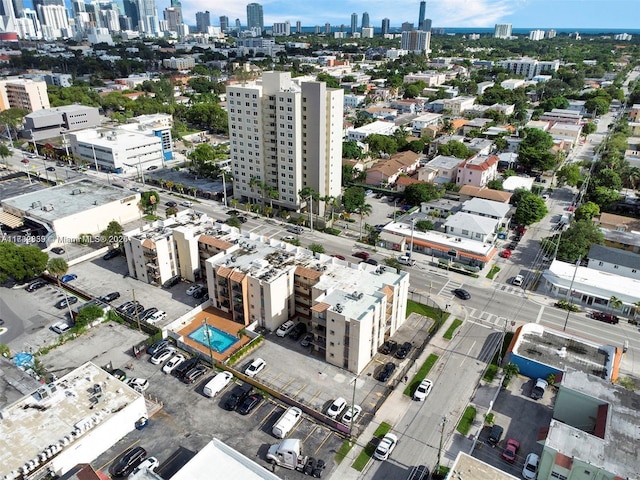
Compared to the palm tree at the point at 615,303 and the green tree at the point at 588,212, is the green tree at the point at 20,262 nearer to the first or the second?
the palm tree at the point at 615,303

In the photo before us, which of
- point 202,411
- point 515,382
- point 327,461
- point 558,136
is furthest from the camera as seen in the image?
point 558,136

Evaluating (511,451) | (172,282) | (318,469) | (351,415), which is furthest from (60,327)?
(511,451)

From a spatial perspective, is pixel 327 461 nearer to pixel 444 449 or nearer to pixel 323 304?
pixel 444 449

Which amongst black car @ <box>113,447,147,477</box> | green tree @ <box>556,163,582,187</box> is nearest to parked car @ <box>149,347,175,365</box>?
black car @ <box>113,447,147,477</box>

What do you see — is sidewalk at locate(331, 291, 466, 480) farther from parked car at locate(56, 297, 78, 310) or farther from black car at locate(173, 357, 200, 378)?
parked car at locate(56, 297, 78, 310)

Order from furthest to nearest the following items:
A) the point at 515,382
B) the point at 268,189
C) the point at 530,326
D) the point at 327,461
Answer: the point at 268,189 → the point at 530,326 → the point at 515,382 → the point at 327,461

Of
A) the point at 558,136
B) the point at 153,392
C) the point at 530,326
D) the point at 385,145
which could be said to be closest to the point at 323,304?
the point at 153,392
